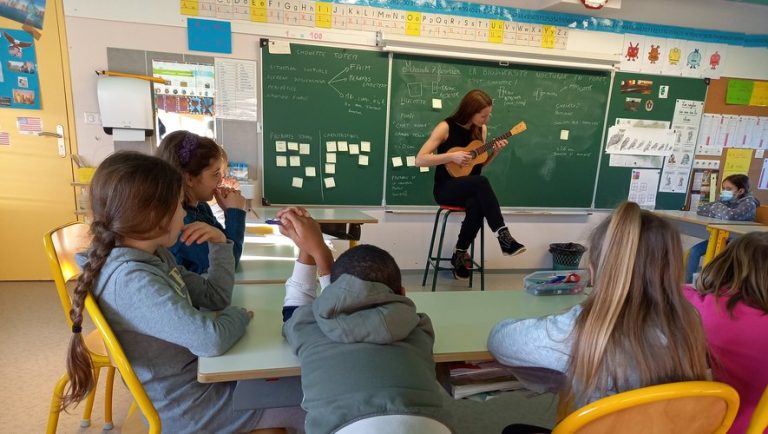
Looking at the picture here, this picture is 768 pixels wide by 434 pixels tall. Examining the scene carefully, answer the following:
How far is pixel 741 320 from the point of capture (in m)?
1.12

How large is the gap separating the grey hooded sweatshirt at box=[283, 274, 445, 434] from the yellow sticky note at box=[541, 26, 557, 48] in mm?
3969

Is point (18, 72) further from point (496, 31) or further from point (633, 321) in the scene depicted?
point (633, 321)

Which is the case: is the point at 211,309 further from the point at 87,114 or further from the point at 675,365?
the point at 87,114

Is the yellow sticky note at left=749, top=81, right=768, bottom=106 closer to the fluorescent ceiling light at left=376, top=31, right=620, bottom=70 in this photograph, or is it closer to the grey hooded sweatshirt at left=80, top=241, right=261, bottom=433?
the fluorescent ceiling light at left=376, top=31, right=620, bottom=70

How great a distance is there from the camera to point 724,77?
14.9 feet

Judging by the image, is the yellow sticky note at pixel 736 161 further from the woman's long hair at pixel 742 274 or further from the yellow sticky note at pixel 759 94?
the woman's long hair at pixel 742 274

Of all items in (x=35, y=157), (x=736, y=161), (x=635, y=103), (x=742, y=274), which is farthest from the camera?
(x=736, y=161)

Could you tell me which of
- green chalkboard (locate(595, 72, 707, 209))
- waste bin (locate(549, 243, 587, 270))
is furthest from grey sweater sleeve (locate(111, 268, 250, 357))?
green chalkboard (locate(595, 72, 707, 209))

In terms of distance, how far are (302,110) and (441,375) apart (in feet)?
9.81

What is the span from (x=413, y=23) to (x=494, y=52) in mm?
800

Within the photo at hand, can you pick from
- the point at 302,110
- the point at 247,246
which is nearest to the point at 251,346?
the point at 247,246

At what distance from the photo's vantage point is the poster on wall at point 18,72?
130 inches

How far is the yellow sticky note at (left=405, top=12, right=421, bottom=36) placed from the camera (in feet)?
12.4

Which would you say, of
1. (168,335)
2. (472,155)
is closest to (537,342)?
(168,335)
